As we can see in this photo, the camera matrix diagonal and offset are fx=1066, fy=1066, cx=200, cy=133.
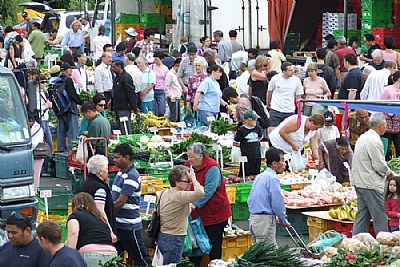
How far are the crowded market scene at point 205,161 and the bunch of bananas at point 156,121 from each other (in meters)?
0.04

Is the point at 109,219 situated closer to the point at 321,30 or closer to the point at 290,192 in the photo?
the point at 290,192

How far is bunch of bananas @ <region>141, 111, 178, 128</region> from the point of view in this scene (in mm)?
20594

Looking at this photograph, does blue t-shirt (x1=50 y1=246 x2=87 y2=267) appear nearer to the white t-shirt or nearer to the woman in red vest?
the woman in red vest

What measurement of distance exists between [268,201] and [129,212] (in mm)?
1593

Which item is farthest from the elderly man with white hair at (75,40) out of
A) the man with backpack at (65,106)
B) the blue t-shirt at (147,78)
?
the man with backpack at (65,106)

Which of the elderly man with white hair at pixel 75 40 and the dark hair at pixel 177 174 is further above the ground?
the elderly man with white hair at pixel 75 40

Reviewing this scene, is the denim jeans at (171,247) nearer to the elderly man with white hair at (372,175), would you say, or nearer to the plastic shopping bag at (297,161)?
the elderly man with white hair at (372,175)

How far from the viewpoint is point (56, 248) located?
9375 millimetres

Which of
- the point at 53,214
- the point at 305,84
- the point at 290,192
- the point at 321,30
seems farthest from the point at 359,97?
the point at 321,30

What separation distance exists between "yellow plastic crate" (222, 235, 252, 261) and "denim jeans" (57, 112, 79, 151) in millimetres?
6542

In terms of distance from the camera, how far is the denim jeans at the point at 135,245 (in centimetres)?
1219

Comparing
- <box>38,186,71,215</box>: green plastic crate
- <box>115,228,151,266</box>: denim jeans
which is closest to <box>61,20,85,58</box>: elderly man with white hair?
<box>38,186,71,215</box>: green plastic crate

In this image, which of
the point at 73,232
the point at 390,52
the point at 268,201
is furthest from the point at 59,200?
the point at 390,52

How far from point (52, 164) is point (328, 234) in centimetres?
797
